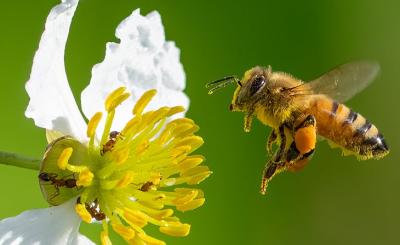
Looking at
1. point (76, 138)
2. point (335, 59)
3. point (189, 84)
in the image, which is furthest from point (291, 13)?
point (76, 138)

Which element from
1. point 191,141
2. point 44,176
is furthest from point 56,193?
point 191,141

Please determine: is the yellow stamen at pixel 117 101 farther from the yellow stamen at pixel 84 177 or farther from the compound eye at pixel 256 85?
the compound eye at pixel 256 85

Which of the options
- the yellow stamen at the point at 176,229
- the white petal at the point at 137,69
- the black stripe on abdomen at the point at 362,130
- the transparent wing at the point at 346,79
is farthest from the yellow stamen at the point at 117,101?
the black stripe on abdomen at the point at 362,130

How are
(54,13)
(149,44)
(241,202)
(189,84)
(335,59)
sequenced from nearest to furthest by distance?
1. (54,13)
2. (149,44)
3. (189,84)
4. (241,202)
5. (335,59)

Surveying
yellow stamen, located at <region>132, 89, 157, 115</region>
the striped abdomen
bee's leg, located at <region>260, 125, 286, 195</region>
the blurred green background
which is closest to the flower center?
yellow stamen, located at <region>132, 89, 157, 115</region>

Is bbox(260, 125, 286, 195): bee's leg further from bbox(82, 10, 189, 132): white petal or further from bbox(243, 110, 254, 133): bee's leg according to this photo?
bbox(82, 10, 189, 132): white petal

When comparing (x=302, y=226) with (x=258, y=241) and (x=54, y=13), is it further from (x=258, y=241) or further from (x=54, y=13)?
(x=54, y=13)
